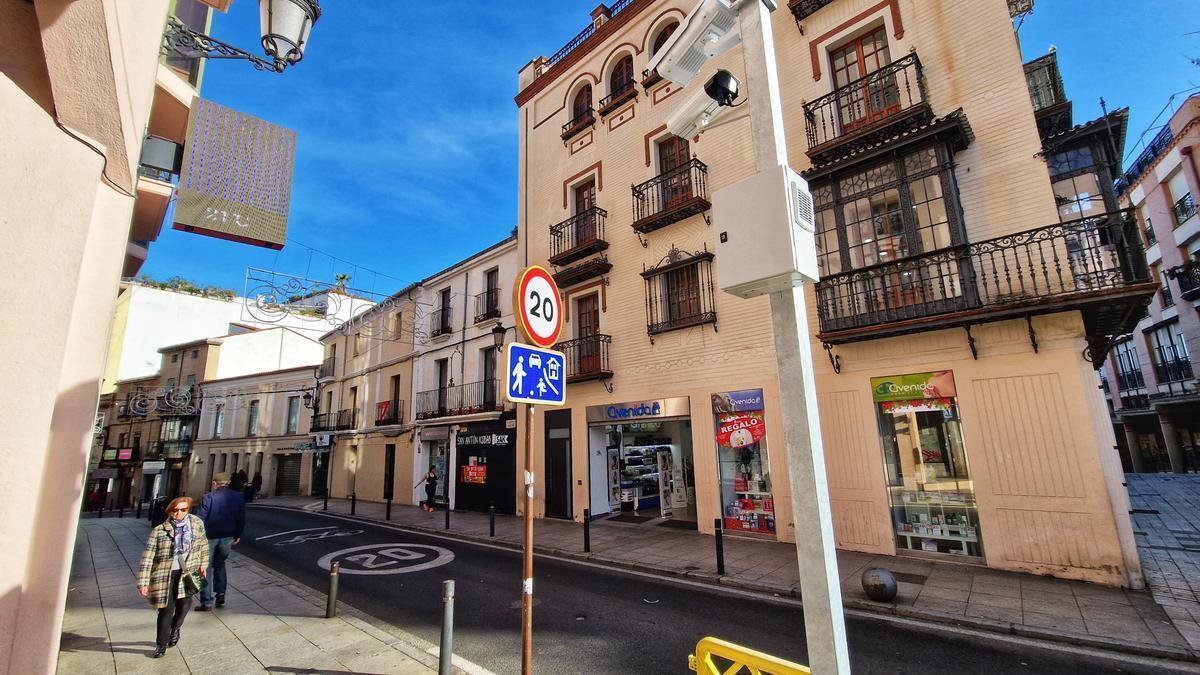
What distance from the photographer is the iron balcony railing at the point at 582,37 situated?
1616cm

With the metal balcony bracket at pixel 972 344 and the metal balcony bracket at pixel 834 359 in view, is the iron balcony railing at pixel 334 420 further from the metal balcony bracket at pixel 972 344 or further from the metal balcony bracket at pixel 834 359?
the metal balcony bracket at pixel 972 344

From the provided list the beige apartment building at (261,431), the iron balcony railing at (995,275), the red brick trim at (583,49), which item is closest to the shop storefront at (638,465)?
the iron balcony railing at (995,275)

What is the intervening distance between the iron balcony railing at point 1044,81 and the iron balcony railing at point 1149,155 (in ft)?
54.9

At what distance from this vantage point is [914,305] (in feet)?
29.8

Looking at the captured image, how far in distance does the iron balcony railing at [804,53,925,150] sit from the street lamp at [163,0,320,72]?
955 cm

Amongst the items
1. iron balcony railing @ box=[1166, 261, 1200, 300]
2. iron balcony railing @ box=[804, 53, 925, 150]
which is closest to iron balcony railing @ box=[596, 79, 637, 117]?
iron balcony railing @ box=[804, 53, 925, 150]

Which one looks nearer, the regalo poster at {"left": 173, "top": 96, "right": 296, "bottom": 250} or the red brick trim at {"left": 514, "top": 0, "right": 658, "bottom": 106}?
the regalo poster at {"left": 173, "top": 96, "right": 296, "bottom": 250}

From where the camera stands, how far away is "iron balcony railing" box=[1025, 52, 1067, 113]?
32.1ft

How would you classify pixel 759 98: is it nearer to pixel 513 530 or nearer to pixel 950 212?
pixel 950 212

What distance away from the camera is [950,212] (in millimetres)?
9055

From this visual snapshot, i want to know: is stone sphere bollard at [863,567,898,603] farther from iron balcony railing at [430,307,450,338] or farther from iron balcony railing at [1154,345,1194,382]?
iron balcony railing at [1154,345,1194,382]

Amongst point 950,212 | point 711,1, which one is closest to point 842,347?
point 950,212

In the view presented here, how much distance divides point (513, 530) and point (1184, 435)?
32382mm

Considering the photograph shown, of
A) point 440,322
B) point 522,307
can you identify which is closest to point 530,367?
point 522,307
